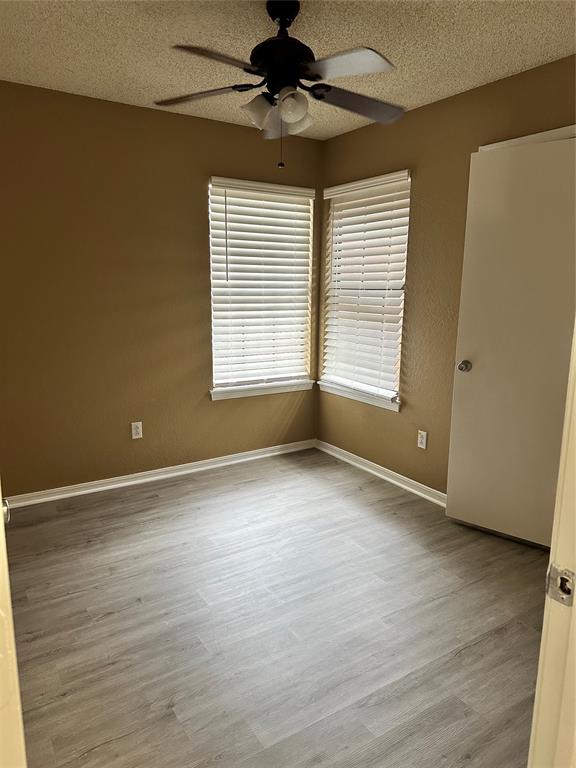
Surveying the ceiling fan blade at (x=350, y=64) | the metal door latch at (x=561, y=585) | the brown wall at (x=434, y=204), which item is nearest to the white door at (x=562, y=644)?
the metal door latch at (x=561, y=585)

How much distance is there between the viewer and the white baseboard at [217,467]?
11.0ft

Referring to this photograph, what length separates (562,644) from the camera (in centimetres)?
82

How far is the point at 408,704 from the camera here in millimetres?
1778

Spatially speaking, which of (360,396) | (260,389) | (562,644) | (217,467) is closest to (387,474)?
(360,396)

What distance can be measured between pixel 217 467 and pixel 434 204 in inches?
96.4

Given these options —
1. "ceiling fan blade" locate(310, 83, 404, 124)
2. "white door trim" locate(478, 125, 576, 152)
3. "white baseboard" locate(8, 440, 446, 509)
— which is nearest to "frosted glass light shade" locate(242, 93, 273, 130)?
"ceiling fan blade" locate(310, 83, 404, 124)

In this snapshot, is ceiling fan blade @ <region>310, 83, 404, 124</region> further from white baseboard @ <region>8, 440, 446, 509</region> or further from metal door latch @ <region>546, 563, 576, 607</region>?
white baseboard @ <region>8, 440, 446, 509</region>

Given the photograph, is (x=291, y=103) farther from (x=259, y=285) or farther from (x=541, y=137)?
(x=259, y=285)

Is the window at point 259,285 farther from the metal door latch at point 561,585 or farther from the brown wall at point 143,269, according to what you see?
the metal door latch at point 561,585

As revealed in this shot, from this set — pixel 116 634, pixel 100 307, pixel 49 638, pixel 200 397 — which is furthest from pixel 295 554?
pixel 100 307

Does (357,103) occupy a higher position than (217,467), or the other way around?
(357,103)

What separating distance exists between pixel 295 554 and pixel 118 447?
154cm

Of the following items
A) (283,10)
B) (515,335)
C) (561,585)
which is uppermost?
(283,10)

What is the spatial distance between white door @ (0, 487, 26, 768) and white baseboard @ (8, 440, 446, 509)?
2.78m
